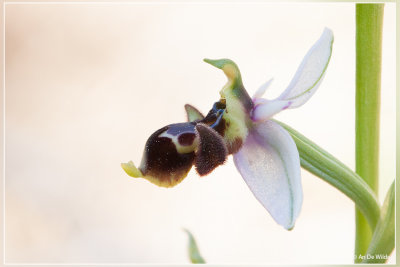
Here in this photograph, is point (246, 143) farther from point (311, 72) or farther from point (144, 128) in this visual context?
point (144, 128)

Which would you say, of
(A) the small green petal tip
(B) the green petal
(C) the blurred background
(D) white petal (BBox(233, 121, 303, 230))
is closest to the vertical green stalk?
(D) white petal (BBox(233, 121, 303, 230))

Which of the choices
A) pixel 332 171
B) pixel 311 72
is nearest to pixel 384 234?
pixel 332 171

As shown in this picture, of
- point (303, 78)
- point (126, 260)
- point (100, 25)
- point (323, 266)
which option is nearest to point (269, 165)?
point (303, 78)

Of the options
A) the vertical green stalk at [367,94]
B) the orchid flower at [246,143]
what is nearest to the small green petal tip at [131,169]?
the orchid flower at [246,143]

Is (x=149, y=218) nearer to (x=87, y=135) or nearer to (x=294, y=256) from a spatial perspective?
(x=87, y=135)

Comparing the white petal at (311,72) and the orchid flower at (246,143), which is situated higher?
the white petal at (311,72)

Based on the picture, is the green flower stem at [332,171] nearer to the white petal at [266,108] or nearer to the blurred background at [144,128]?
the white petal at [266,108]

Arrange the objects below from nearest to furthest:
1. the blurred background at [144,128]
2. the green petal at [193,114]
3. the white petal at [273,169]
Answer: the white petal at [273,169] → the green petal at [193,114] → the blurred background at [144,128]
